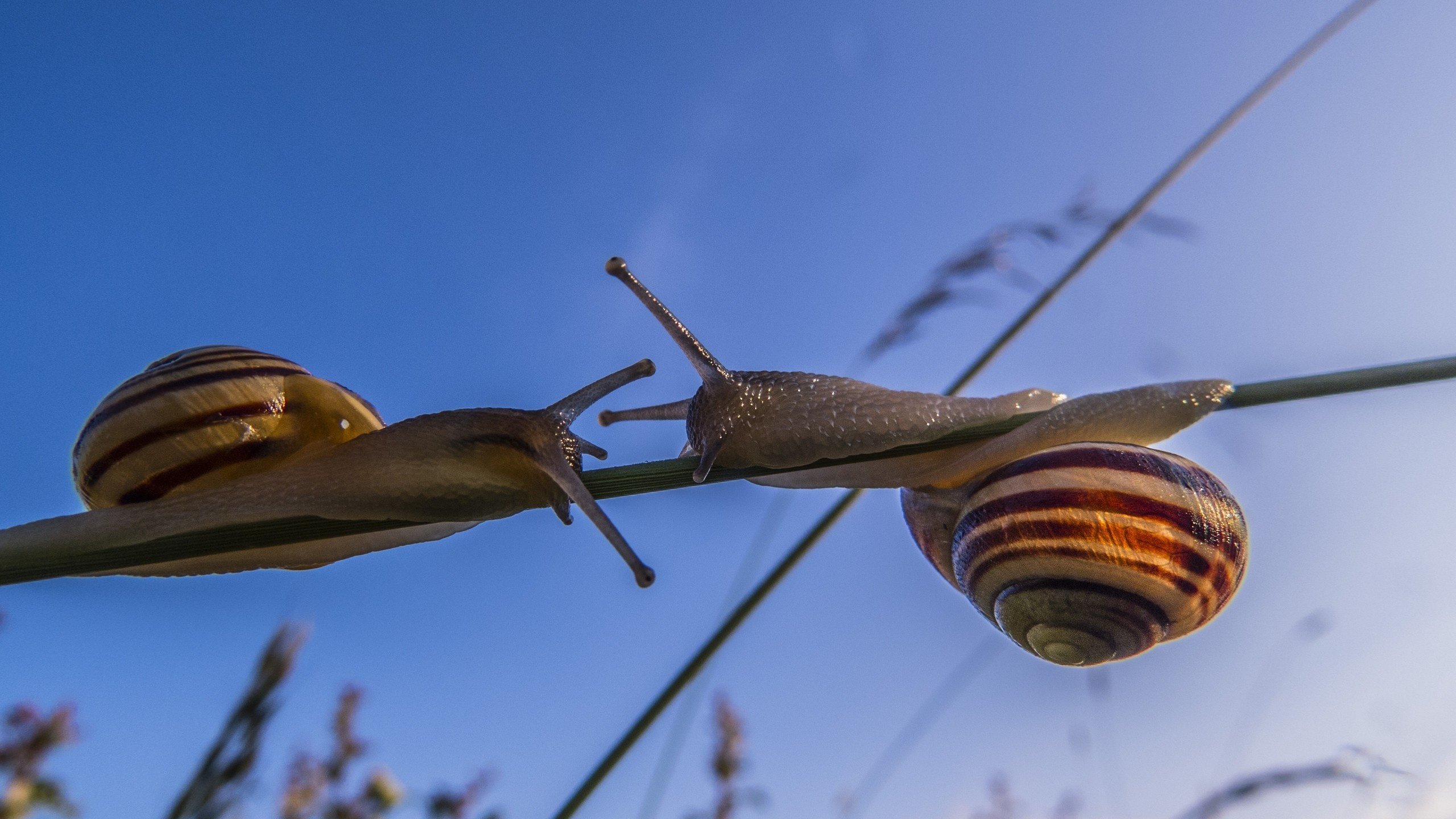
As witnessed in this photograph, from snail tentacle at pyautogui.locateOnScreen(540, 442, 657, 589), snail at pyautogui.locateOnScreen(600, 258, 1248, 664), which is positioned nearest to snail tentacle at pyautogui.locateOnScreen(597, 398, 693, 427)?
snail at pyautogui.locateOnScreen(600, 258, 1248, 664)

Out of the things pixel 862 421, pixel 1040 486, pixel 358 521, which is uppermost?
pixel 862 421

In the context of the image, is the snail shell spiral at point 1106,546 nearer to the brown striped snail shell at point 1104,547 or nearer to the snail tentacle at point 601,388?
the brown striped snail shell at point 1104,547

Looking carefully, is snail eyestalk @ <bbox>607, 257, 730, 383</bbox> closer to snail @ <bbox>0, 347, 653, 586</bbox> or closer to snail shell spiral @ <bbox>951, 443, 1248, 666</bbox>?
snail @ <bbox>0, 347, 653, 586</bbox>

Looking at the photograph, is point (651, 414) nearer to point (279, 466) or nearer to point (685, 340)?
point (685, 340)

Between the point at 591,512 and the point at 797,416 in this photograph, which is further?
the point at 797,416

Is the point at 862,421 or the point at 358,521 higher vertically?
the point at 862,421

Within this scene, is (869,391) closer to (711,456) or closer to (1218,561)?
(711,456)

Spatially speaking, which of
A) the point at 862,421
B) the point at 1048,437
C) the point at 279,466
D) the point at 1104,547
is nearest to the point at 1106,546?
the point at 1104,547

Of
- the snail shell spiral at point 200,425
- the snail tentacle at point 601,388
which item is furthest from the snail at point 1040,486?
the snail shell spiral at point 200,425
